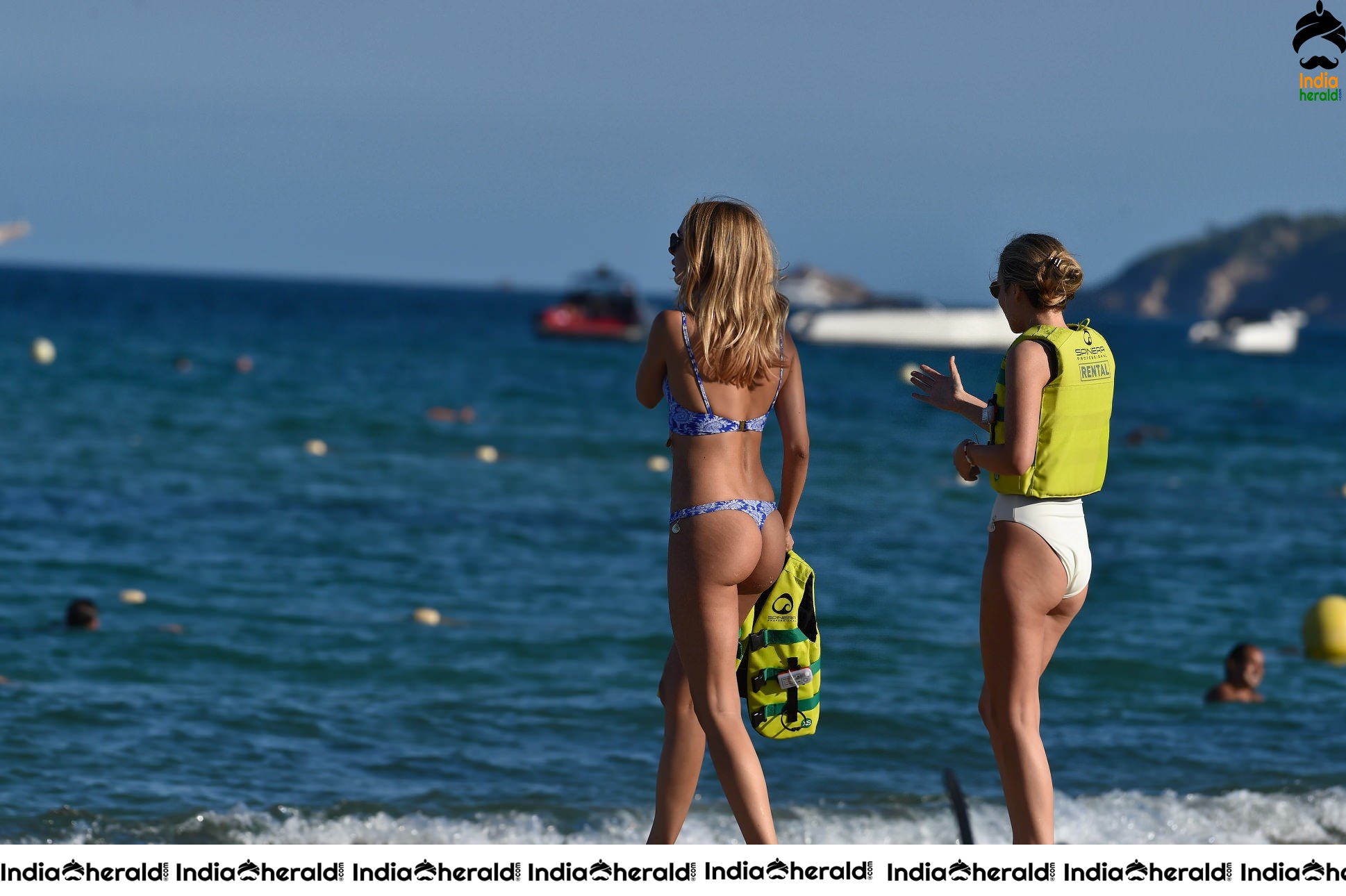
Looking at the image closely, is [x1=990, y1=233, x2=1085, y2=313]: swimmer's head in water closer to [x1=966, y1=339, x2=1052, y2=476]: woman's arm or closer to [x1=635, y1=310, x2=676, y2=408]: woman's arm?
[x1=966, y1=339, x2=1052, y2=476]: woman's arm

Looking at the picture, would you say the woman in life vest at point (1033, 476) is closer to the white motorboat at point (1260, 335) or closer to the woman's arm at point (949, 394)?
the woman's arm at point (949, 394)

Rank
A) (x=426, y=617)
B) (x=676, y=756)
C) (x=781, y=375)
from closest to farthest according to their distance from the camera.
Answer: (x=781, y=375) → (x=676, y=756) → (x=426, y=617)

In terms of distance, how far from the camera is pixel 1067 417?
161 inches

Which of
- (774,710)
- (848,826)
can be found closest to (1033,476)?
(774,710)

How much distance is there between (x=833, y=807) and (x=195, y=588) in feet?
26.8

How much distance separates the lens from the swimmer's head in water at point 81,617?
12.2 meters

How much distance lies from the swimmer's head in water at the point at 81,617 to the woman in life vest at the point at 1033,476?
9970 mm

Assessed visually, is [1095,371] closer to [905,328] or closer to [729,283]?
[729,283]

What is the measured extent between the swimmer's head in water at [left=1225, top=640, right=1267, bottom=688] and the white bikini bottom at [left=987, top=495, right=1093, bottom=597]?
Result: 25.5 feet

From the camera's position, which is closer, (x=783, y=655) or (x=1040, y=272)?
(x=1040, y=272)

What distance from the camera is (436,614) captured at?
13602 mm

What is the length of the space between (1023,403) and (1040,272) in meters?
0.42
